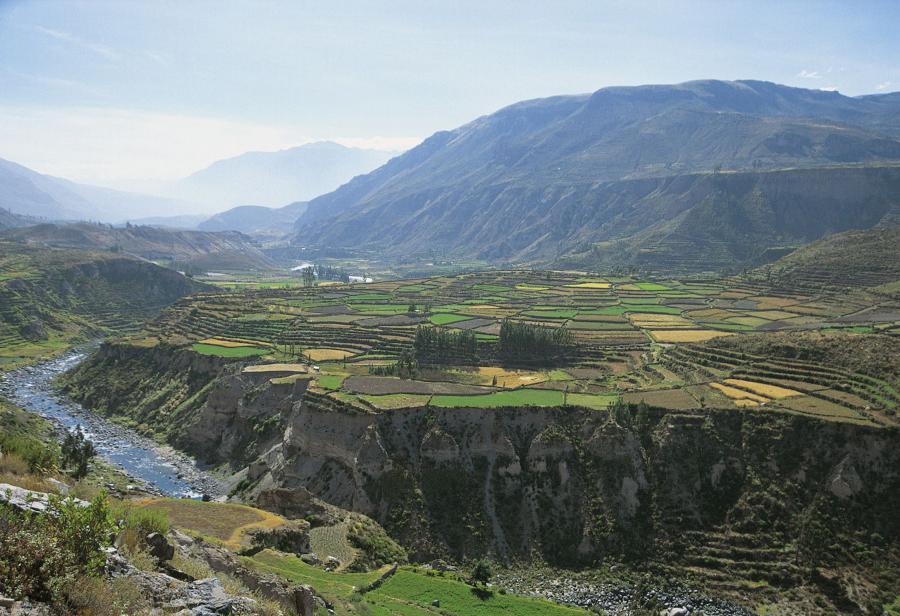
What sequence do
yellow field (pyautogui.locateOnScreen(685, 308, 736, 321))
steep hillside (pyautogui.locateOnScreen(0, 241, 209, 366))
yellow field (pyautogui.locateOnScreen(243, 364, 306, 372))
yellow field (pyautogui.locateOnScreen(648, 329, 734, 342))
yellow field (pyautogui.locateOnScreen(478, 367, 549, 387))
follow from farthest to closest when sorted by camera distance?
steep hillside (pyautogui.locateOnScreen(0, 241, 209, 366)) < yellow field (pyautogui.locateOnScreen(685, 308, 736, 321)) < yellow field (pyautogui.locateOnScreen(648, 329, 734, 342)) < yellow field (pyautogui.locateOnScreen(243, 364, 306, 372)) < yellow field (pyautogui.locateOnScreen(478, 367, 549, 387))

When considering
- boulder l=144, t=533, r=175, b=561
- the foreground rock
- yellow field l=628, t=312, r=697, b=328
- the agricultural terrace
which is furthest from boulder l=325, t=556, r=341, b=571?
yellow field l=628, t=312, r=697, b=328

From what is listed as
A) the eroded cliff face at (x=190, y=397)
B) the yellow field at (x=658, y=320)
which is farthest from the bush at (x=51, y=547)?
the yellow field at (x=658, y=320)

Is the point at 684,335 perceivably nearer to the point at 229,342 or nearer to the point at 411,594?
the point at 411,594

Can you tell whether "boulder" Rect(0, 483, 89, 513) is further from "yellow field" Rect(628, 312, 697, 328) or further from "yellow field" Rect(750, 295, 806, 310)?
"yellow field" Rect(750, 295, 806, 310)

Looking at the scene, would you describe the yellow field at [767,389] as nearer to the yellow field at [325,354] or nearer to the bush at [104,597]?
the yellow field at [325,354]

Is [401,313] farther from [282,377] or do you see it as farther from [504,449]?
[504,449]
